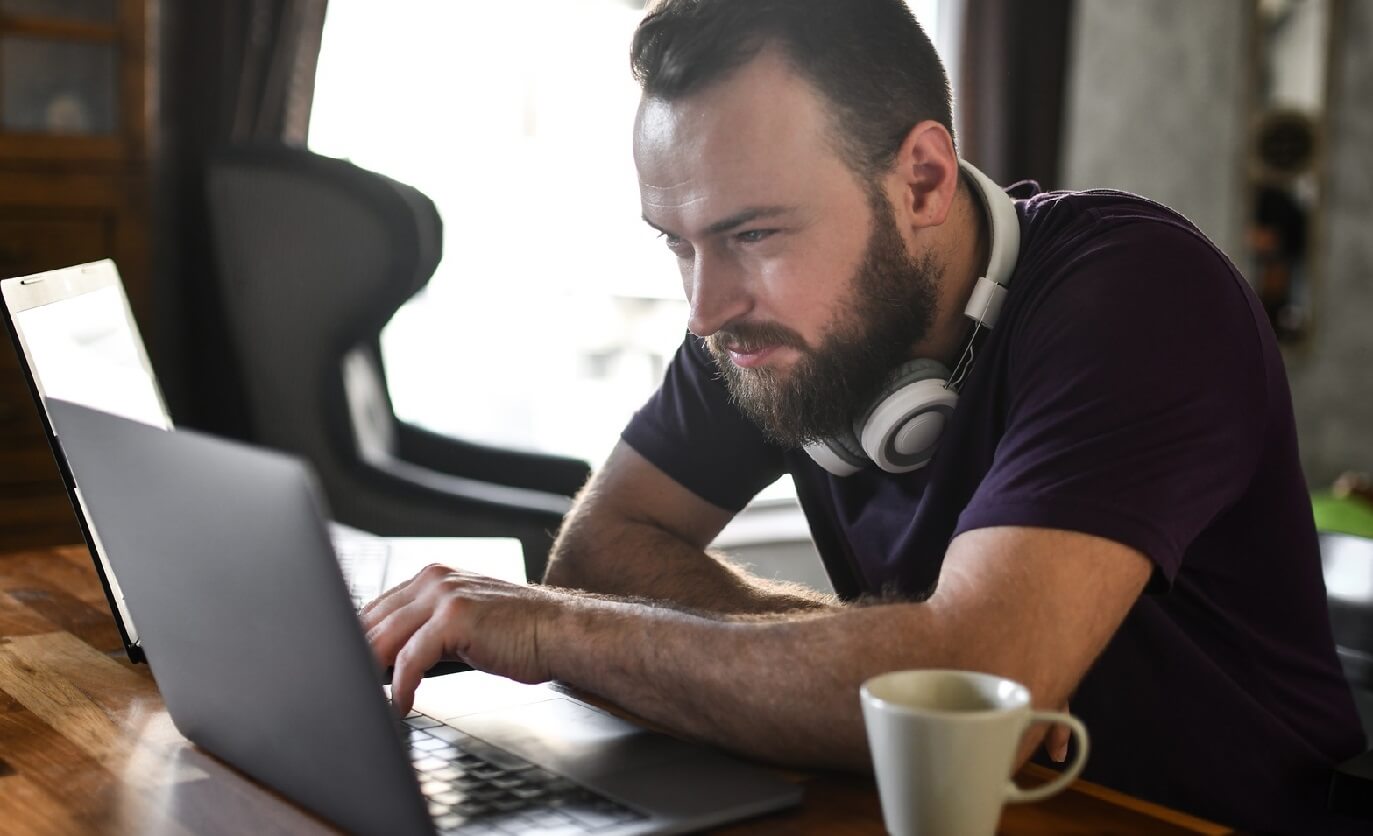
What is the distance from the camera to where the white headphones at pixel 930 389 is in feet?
3.92

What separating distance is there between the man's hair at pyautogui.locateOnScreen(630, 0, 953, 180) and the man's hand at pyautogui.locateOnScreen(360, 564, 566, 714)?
489 mm

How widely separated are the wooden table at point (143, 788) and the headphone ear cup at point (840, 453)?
0.51 metres

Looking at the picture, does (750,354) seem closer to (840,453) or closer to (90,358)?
(840,453)

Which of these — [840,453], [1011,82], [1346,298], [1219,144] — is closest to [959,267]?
[840,453]

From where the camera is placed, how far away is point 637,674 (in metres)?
0.90

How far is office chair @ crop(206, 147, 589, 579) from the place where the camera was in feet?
8.05

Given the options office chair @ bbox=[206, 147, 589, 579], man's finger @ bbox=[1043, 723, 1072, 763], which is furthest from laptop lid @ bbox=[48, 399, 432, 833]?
office chair @ bbox=[206, 147, 589, 579]

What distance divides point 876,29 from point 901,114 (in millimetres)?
78

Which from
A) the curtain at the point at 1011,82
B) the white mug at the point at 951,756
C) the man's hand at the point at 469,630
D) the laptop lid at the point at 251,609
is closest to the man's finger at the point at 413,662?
the man's hand at the point at 469,630

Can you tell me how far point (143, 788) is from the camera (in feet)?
2.59

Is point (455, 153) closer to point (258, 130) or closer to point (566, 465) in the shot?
point (258, 130)

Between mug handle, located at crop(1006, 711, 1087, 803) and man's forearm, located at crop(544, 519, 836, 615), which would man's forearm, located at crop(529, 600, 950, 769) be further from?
man's forearm, located at crop(544, 519, 836, 615)

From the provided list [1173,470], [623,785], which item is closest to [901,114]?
[1173,470]

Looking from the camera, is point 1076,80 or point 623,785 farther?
point 1076,80
